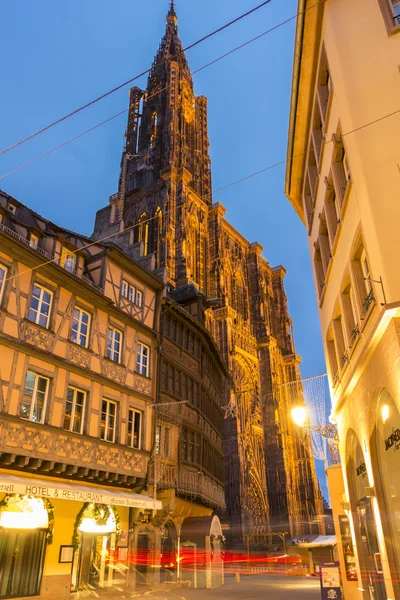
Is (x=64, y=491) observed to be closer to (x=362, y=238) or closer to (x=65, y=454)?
(x=65, y=454)

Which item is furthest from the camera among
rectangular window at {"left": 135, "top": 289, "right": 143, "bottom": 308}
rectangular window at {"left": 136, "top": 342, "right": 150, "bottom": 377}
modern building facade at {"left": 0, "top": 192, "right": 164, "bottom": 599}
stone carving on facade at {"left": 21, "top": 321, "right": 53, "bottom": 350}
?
rectangular window at {"left": 135, "top": 289, "right": 143, "bottom": 308}

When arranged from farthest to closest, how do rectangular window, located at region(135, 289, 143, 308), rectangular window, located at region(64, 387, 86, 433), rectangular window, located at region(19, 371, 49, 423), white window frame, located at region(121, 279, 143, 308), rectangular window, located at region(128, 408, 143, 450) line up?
rectangular window, located at region(135, 289, 143, 308) < white window frame, located at region(121, 279, 143, 308) < rectangular window, located at region(128, 408, 143, 450) < rectangular window, located at region(64, 387, 86, 433) < rectangular window, located at region(19, 371, 49, 423)

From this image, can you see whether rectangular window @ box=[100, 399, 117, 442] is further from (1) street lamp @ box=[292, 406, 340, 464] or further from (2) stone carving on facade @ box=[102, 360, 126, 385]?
(1) street lamp @ box=[292, 406, 340, 464]

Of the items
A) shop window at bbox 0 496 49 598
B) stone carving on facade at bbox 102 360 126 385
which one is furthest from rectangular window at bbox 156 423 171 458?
shop window at bbox 0 496 49 598

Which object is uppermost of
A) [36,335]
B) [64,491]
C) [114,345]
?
[114,345]

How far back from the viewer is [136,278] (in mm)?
18406

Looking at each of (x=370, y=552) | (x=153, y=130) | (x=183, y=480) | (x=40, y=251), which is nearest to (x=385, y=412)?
(x=370, y=552)

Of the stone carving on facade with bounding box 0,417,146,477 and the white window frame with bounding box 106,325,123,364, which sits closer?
the stone carving on facade with bounding box 0,417,146,477

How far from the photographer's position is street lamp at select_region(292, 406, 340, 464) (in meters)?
12.3

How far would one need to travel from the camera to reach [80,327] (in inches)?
589

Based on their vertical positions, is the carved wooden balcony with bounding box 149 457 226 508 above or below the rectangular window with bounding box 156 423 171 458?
below

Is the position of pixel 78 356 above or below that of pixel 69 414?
above

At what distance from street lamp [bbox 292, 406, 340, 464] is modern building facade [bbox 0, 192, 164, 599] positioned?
5.52m

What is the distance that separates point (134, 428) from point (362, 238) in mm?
10599
